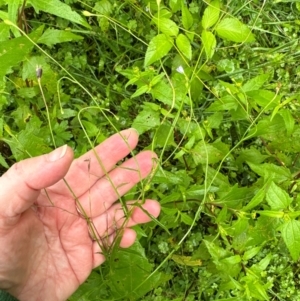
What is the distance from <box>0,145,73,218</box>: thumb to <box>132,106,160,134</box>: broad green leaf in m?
0.43

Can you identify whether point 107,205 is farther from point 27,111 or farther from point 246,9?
point 246,9

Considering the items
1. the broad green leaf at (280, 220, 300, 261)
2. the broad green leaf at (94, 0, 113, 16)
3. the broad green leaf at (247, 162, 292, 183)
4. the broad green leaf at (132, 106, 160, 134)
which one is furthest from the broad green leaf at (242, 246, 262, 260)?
the broad green leaf at (94, 0, 113, 16)

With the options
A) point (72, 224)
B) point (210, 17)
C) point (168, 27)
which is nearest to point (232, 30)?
point (210, 17)

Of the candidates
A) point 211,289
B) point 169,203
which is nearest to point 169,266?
point 211,289

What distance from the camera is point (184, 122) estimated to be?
5.60 feet

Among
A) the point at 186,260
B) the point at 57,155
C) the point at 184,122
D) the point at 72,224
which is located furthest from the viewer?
the point at 186,260

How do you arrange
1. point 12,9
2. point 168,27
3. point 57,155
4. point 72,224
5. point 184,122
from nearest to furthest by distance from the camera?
point 57,155 < point 12,9 < point 72,224 < point 168,27 < point 184,122

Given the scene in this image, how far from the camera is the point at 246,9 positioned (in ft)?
6.56

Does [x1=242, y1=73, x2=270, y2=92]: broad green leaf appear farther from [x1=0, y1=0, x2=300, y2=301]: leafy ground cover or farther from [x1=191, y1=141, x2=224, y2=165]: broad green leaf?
[x1=191, y1=141, x2=224, y2=165]: broad green leaf

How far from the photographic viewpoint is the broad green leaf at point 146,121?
165 cm

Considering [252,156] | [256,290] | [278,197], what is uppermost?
[278,197]

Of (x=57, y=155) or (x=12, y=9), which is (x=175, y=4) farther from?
(x=57, y=155)

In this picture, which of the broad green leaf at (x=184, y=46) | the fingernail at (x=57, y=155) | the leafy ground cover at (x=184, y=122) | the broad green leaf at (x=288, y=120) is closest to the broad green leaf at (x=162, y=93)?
the leafy ground cover at (x=184, y=122)

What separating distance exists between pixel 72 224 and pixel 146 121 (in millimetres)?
408
